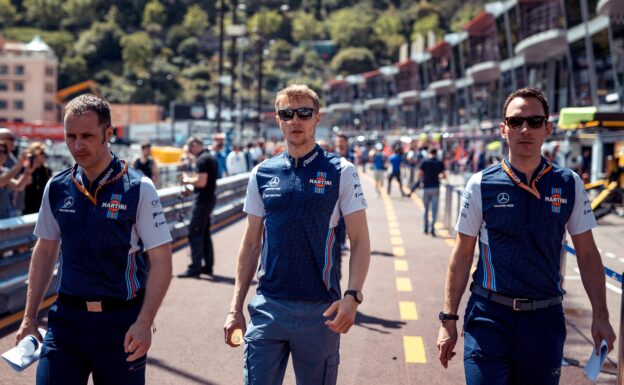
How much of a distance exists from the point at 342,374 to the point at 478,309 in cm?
275

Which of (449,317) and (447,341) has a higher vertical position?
(449,317)

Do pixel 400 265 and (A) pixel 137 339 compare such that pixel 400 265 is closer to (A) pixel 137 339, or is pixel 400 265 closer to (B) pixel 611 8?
(A) pixel 137 339

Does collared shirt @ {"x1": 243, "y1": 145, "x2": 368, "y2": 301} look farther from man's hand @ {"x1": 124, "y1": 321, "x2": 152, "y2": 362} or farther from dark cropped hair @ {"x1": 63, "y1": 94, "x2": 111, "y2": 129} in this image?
dark cropped hair @ {"x1": 63, "y1": 94, "x2": 111, "y2": 129}

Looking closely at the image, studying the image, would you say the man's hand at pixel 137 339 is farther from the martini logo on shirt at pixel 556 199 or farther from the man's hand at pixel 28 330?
the martini logo on shirt at pixel 556 199

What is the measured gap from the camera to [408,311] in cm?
901

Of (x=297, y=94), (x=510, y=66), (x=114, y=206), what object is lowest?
(x=114, y=206)

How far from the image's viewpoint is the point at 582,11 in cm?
3731

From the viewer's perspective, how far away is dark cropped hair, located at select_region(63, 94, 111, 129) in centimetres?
378

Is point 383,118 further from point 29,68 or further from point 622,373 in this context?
point 622,373

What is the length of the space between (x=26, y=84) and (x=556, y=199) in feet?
485

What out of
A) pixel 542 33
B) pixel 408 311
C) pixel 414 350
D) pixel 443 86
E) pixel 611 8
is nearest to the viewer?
pixel 414 350

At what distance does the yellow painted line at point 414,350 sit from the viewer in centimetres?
691

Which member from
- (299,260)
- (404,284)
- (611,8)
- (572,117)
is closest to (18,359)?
(299,260)

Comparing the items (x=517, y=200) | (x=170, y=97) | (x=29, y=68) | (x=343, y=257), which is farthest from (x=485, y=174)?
(x=170, y=97)
